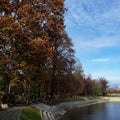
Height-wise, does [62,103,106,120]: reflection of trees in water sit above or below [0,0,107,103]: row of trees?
below

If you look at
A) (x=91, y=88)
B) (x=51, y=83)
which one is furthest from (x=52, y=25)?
(x=91, y=88)

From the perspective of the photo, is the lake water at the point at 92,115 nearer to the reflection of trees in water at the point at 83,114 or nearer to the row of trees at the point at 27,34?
the reflection of trees in water at the point at 83,114

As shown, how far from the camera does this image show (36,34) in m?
28.2

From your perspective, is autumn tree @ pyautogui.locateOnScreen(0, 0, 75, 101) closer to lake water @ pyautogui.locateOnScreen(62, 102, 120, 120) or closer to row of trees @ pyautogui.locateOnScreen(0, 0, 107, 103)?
row of trees @ pyautogui.locateOnScreen(0, 0, 107, 103)

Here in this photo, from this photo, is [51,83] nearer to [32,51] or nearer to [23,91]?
[23,91]

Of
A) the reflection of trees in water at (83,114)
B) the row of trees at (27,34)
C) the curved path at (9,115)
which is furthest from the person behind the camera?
the reflection of trees in water at (83,114)

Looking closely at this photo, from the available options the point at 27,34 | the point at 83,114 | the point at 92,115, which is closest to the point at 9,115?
the point at 27,34

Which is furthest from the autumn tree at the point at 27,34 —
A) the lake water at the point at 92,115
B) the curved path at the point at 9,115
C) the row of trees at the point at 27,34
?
the lake water at the point at 92,115

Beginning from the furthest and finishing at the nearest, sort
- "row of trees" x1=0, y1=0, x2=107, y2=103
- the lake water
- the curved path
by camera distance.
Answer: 1. the lake water
2. the curved path
3. "row of trees" x1=0, y1=0, x2=107, y2=103

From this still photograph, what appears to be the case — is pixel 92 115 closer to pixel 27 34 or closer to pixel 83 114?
pixel 83 114

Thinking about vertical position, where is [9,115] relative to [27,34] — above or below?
below

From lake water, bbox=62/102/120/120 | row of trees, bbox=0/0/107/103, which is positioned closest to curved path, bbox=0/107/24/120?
row of trees, bbox=0/0/107/103

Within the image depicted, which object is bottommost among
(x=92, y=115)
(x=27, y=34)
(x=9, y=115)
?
(x=92, y=115)

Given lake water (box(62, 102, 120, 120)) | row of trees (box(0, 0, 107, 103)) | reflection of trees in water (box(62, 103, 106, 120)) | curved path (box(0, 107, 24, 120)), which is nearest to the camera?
row of trees (box(0, 0, 107, 103))
